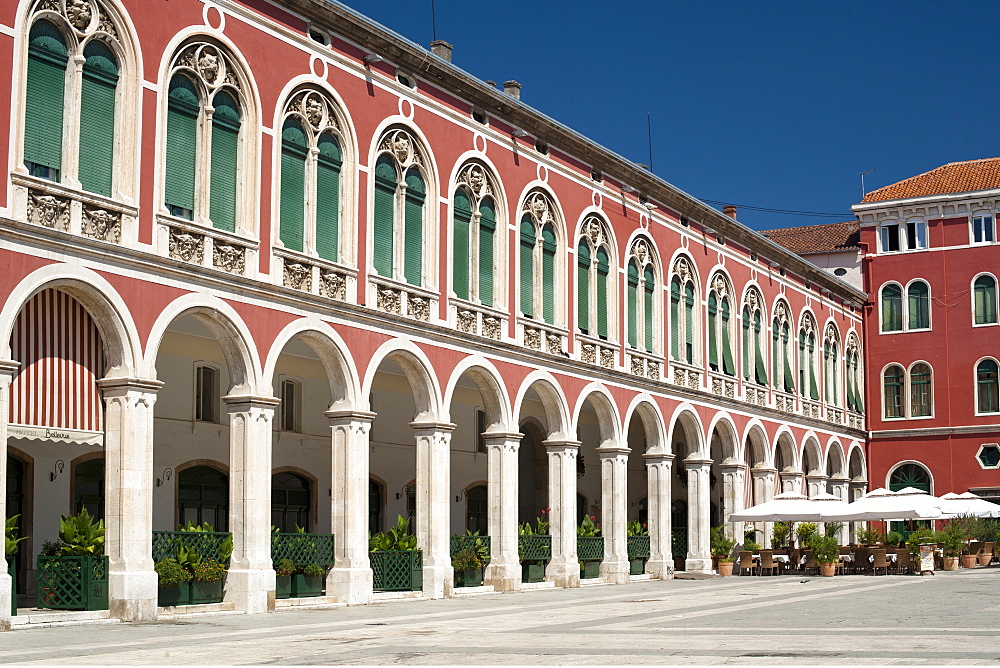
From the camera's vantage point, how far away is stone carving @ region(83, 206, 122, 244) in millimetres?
18969

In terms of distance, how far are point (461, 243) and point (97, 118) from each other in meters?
9.84

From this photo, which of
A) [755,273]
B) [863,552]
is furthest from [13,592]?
[755,273]

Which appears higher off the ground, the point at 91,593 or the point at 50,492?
the point at 50,492

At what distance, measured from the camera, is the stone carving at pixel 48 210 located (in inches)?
715

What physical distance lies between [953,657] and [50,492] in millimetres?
15256

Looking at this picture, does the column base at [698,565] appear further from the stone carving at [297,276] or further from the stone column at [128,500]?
the stone column at [128,500]

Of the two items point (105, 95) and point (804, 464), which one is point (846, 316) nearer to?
point (804, 464)

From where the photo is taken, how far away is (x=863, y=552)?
37.1 m

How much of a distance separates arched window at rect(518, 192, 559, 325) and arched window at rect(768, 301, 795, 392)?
1482 centimetres

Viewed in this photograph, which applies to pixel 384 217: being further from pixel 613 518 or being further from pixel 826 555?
pixel 826 555

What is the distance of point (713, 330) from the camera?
39.5 metres

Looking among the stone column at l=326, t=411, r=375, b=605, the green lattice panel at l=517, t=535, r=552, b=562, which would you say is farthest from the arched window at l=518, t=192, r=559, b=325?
the stone column at l=326, t=411, r=375, b=605

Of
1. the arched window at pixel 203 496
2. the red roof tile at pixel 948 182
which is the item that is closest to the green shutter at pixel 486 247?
the arched window at pixel 203 496

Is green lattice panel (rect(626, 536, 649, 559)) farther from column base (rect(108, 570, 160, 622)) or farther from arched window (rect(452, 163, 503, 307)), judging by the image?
column base (rect(108, 570, 160, 622))
